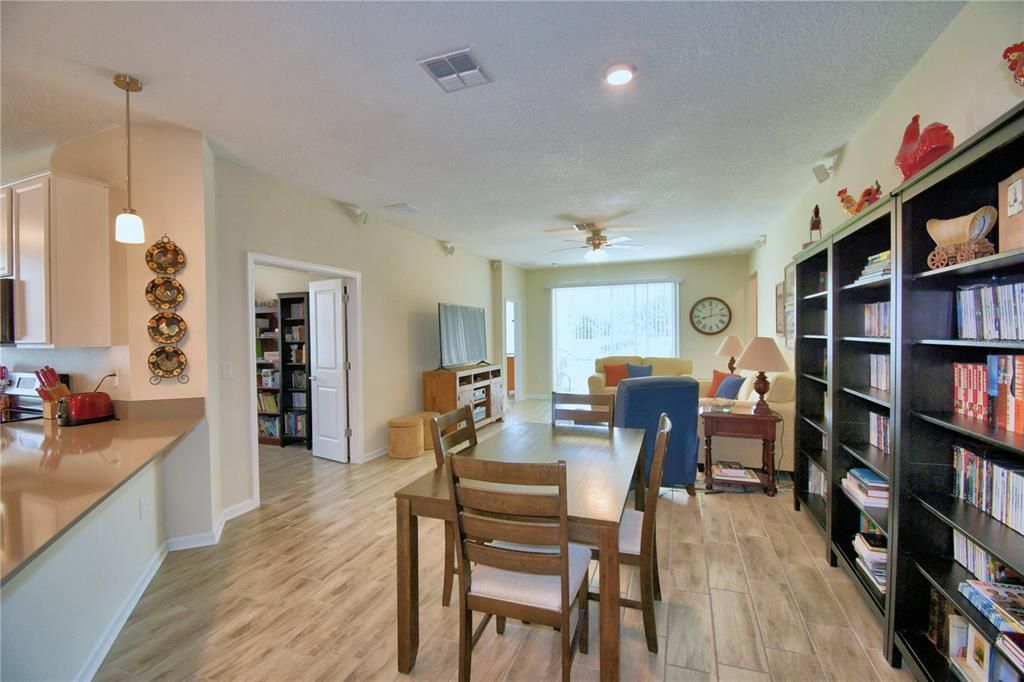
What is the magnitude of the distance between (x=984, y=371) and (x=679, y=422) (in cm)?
207

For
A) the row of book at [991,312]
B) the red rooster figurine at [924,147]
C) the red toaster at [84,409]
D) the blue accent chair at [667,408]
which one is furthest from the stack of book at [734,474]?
the red toaster at [84,409]

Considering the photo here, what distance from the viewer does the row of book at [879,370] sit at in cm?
227

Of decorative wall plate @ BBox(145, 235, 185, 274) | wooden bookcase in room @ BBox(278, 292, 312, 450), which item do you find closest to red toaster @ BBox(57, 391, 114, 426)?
decorative wall plate @ BBox(145, 235, 185, 274)

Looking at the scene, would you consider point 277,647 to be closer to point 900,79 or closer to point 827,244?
point 827,244

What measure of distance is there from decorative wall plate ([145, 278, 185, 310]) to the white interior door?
1.84 m

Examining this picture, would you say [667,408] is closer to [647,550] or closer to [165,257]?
[647,550]

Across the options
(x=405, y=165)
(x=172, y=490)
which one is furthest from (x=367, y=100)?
(x=172, y=490)

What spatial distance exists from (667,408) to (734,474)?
963 millimetres

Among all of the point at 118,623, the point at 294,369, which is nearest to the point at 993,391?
the point at 118,623

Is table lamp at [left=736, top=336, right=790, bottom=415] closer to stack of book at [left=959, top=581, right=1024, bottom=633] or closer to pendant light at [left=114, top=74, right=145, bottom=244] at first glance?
stack of book at [left=959, top=581, right=1024, bottom=633]

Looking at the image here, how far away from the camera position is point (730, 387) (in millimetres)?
5133

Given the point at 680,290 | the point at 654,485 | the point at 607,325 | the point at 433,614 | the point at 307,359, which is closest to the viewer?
the point at 654,485

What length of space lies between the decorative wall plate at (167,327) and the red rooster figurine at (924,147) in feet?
13.0

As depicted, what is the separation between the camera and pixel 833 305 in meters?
2.55
